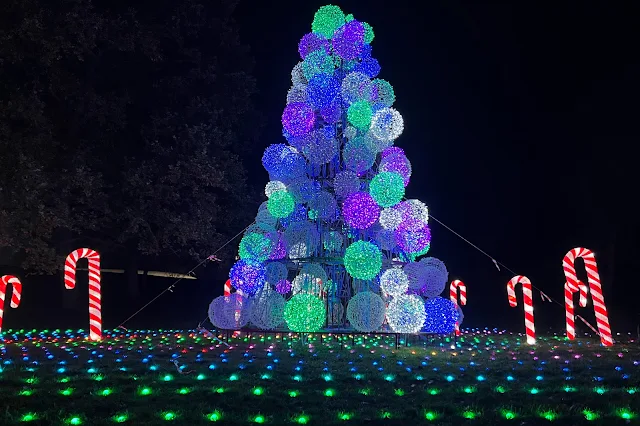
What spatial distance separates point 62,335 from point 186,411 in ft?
26.4

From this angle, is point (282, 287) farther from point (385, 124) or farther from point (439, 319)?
point (385, 124)

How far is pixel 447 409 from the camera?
5160 mm

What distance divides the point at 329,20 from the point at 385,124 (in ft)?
7.93

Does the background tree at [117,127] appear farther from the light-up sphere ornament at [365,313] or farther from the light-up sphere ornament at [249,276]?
the light-up sphere ornament at [365,313]

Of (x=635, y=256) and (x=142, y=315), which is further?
(x=635, y=256)

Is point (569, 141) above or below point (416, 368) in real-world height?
above

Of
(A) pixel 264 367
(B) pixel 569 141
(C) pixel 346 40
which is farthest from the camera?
(B) pixel 569 141

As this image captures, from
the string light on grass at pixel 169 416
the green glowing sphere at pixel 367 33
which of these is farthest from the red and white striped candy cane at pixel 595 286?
the string light on grass at pixel 169 416

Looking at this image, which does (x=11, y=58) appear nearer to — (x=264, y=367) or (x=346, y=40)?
(x=346, y=40)

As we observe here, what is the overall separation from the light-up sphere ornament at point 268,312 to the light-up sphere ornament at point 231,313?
7.3 inches

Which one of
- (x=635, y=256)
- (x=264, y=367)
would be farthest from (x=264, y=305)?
(x=635, y=256)

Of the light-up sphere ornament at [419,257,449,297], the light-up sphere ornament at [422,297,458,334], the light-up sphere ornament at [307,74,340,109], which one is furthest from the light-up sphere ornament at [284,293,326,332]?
the light-up sphere ornament at [307,74,340,109]

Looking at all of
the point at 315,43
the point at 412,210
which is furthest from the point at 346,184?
the point at 315,43

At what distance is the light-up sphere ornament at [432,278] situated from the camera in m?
10.2
